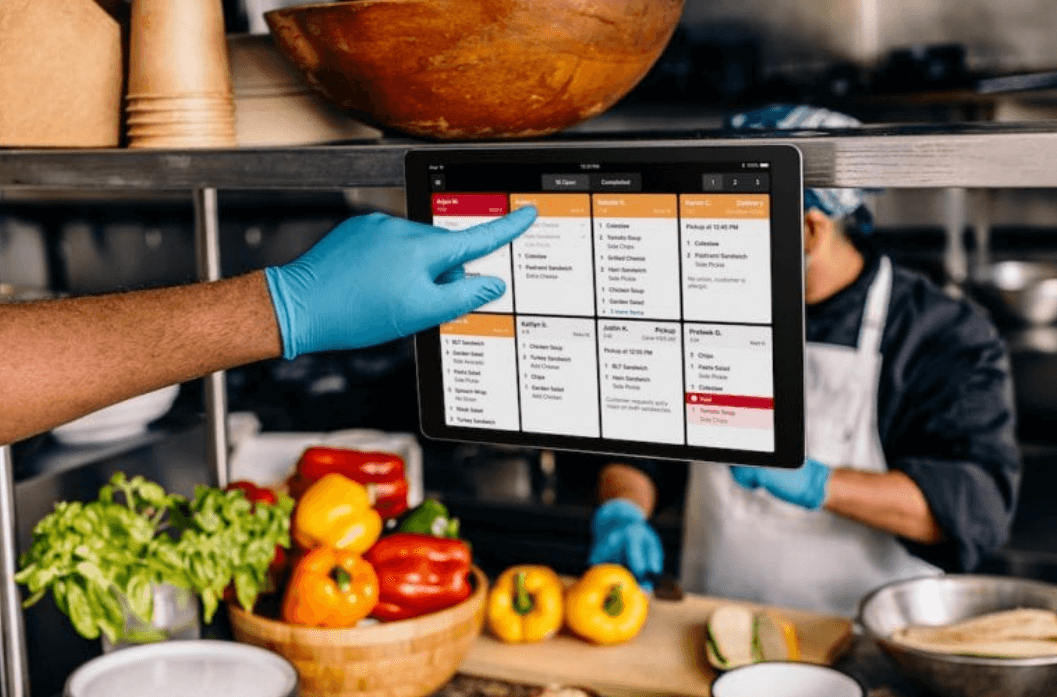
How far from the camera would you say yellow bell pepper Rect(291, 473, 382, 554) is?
186 cm

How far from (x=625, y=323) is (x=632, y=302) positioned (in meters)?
0.02

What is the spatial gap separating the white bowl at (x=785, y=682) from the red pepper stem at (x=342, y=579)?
0.51m

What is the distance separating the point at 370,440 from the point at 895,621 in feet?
3.58

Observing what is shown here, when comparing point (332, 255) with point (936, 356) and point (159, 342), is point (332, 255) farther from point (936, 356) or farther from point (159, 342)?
point (936, 356)

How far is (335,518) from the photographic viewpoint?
186 centimetres

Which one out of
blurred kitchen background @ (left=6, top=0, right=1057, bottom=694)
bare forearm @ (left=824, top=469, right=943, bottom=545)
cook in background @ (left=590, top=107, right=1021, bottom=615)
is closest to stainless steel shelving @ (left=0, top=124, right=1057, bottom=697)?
cook in background @ (left=590, top=107, right=1021, bottom=615)

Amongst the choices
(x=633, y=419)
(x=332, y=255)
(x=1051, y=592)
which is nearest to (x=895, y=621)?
(x=1051, y=592)

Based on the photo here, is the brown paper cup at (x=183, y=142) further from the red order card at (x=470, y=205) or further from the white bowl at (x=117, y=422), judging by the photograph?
the white bowl at (x=117, y=422)

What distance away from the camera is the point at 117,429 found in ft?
8.64

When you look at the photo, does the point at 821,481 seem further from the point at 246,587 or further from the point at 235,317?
the point at 235,317

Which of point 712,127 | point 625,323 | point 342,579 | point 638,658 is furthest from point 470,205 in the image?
point 712,127

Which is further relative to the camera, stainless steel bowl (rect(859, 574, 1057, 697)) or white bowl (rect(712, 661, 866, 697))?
stainless steel bowl (rect(859, 574, 1057, 697))

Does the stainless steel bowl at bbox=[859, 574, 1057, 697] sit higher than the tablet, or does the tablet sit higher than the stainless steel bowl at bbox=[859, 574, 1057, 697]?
the tablet

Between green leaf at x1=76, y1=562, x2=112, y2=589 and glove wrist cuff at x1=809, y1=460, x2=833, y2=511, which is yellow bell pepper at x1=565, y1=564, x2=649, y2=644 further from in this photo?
green leaf at x1=76, y1=562, x2=112, y2=589
